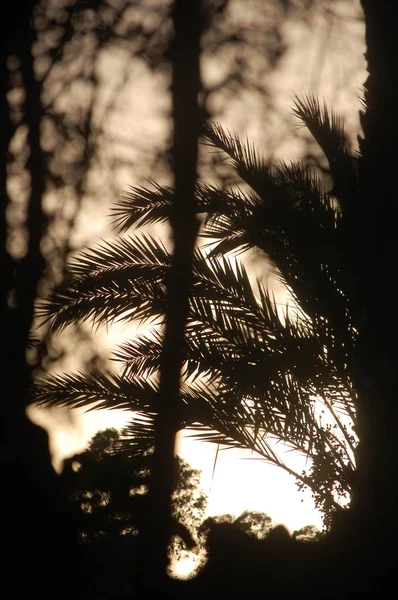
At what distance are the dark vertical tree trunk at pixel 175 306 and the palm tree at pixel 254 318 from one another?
0.26 ft

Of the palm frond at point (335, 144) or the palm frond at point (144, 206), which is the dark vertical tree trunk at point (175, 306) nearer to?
the palm frond at point (144, 206)

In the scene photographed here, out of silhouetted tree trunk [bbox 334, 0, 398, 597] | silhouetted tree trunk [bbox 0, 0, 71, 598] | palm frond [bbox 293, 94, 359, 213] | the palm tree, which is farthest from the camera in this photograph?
silhouetted tree trunk [bbox 0, 0, 71, 598]

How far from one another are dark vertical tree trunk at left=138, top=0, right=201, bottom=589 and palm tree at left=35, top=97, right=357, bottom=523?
8 cm

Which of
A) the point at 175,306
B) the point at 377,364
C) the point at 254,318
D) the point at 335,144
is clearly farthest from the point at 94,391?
the point at 335,144

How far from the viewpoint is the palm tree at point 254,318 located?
12.4 ft

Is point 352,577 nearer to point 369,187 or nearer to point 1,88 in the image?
point 369,187

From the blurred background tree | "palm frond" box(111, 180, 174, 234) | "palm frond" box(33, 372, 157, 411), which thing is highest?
"palm frond" box(111, 180, 174, 234)

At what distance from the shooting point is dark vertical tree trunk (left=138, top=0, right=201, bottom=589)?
3.86 metres

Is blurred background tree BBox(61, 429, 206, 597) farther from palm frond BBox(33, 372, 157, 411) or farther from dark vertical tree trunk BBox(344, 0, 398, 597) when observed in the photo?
dark vertical tree trunk BBox(344, 0, 398, 597)

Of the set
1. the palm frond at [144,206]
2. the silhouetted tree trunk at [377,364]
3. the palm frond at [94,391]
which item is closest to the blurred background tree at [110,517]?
the palm frond at [94,391]

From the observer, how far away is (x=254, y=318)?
399cm

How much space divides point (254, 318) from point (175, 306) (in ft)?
1.90

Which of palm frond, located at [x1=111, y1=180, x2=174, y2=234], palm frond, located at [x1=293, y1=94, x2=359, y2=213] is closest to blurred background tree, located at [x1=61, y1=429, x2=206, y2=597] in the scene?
palm frond, located at [x1=111, y1=180, x2=174, y2=234]

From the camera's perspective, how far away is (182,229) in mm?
4551
